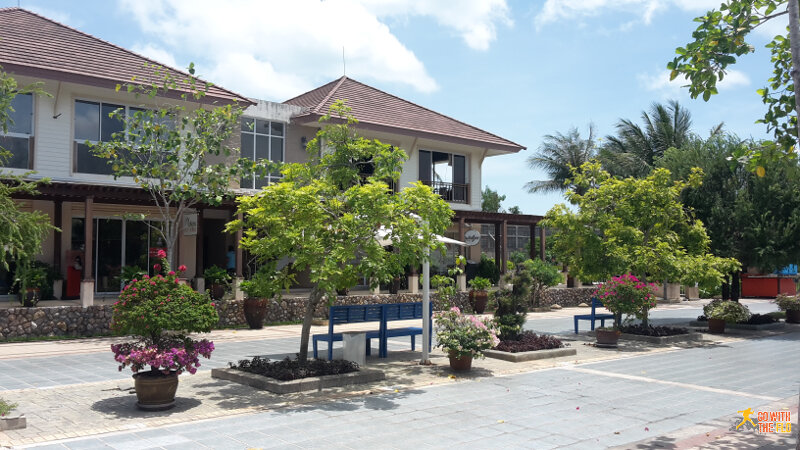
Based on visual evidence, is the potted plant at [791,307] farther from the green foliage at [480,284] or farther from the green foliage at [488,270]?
the green foliage at [488,270]

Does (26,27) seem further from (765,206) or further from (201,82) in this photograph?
(765,206)

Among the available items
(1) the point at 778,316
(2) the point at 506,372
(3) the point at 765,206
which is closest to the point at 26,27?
(2) the point at 506,372

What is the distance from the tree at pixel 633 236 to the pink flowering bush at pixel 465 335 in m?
6.13

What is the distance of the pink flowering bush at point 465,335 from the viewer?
10508 millimetres

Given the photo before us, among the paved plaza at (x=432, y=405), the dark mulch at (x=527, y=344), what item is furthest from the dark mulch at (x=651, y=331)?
the dark mulch at (x=527, y=344)

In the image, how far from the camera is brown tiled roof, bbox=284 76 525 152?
77.7 feet

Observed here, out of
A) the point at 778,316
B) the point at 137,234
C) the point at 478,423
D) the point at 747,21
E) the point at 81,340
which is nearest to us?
the point at 747,21

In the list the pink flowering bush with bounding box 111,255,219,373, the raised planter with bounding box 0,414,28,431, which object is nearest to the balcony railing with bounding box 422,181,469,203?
the pink flowering bush with bounding box 111,255,219,373

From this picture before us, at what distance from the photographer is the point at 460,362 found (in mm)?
10648

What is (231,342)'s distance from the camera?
14.5 meters

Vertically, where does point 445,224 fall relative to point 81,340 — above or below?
above

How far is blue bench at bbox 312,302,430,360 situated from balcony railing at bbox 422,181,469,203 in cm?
1278

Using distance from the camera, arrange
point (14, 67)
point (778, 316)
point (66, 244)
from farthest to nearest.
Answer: point (778, 316) → point (66, 244) → point (14, 67)

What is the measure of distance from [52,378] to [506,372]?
738 centimetres
